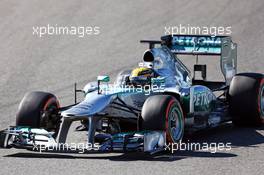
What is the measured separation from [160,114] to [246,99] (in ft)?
8.22

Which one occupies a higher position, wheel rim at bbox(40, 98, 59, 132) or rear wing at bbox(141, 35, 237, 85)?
rear wing at bbox(141, 35, 237, 85)

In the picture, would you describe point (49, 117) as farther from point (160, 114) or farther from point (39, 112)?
point (160, 114)

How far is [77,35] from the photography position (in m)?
22.9

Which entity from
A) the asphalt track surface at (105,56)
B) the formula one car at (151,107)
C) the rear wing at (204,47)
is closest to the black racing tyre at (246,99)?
the formula one car at (151,107)

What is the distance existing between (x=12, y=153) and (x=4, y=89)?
5.69 m

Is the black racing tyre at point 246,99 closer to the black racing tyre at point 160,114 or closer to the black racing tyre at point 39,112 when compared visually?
the black racing tyre at point 160,114

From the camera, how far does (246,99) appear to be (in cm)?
1449

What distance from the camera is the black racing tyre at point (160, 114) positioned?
1248cm

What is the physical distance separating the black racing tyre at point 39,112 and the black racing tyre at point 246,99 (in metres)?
2.99

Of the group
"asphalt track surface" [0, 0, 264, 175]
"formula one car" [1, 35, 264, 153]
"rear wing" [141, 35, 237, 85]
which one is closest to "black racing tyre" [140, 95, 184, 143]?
"formula one car" [1, 35, 264, 153]

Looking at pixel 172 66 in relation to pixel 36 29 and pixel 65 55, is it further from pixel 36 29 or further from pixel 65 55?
pixel 36 29

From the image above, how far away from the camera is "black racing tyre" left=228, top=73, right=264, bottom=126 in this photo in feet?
47.5

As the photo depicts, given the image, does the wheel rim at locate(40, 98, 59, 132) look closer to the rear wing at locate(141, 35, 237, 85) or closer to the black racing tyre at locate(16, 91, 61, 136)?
the black racing tyre at locate(16, 91, 61, 136)

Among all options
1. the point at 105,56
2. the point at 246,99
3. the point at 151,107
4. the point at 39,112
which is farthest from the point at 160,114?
the point at 105,56
